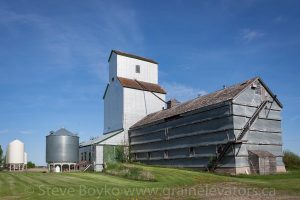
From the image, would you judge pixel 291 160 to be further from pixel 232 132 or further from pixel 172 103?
pixel 172 103

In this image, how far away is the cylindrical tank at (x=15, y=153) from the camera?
178 feet

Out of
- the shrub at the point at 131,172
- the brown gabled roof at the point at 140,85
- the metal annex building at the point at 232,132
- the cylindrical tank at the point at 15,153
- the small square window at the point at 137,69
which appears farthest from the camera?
the small square window at the point at 137,69

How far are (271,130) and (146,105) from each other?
22.8 meters

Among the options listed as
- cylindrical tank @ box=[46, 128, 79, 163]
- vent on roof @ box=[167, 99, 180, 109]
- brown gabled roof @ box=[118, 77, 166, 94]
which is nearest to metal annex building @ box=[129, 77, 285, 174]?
vent on roof @ box=[167, 99, 180, 109]

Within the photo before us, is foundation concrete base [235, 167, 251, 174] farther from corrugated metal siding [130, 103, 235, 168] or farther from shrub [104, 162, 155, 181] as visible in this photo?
shrub [104, 162, 155, 181]

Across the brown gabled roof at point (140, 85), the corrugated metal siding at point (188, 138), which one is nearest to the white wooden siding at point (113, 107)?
the brown gabled roof at point (140, 85)

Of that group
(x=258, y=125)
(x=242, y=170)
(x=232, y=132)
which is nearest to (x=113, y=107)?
(x=258, y=125)

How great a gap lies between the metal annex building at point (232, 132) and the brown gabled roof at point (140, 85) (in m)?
13.0

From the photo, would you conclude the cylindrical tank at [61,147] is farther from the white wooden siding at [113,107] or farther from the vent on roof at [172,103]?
the vent on roof at [172,103]

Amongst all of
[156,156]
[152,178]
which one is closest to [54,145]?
[156,156]

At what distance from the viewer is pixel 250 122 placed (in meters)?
33.2

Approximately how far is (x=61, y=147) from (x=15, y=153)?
1081 cm

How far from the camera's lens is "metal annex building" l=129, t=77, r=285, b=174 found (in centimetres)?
3189

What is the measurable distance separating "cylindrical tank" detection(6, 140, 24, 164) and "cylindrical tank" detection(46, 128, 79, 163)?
884 cm
